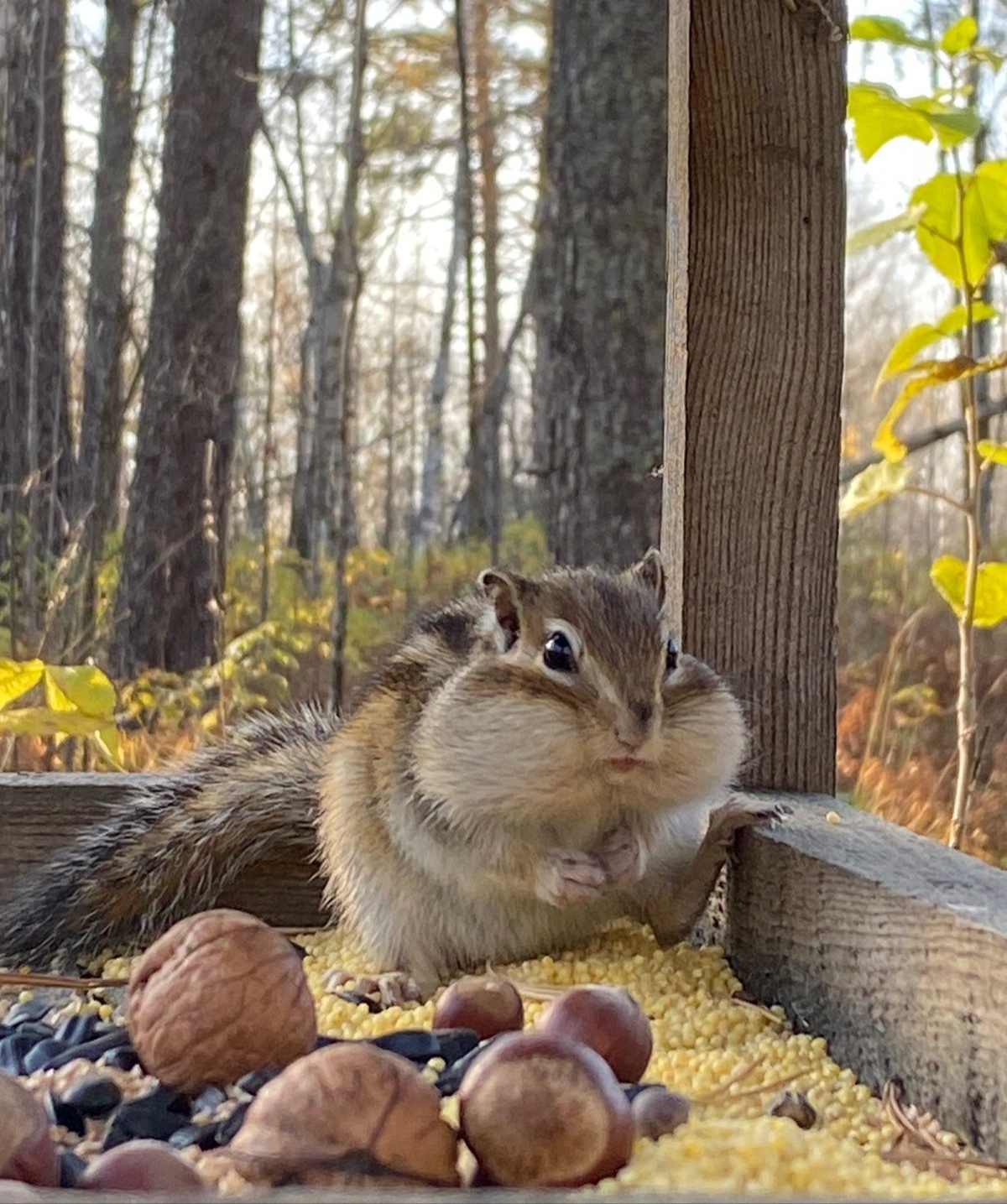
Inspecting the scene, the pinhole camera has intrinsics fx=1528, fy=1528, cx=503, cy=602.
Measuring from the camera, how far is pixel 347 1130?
0.91 metres

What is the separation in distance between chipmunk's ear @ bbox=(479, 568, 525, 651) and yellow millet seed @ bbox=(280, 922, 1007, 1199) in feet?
1.27

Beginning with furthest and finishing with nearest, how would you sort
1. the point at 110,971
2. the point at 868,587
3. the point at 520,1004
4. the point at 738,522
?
1. the point at 868,587
2. the point at 738,522
3. the point at 110,971
4. the point at 520,1004

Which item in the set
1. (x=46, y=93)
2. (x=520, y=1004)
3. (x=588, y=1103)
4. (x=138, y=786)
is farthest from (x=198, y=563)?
(x=588, y=1103)

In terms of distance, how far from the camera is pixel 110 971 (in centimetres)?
185

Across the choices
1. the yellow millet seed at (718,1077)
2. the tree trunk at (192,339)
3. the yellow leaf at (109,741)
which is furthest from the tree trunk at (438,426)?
the yellow millet seed at (718,1077)

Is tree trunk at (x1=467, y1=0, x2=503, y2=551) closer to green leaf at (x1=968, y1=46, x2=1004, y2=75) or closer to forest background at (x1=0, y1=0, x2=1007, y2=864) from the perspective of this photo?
forest background at (x1=0, y1=0, x2=1007, y2=864)

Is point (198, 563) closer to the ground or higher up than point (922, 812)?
higher up

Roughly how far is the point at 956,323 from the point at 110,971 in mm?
1595

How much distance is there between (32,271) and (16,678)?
382 cm

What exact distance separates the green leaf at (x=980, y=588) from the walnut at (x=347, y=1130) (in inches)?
65.1

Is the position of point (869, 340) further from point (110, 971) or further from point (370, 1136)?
point (370, 1136)

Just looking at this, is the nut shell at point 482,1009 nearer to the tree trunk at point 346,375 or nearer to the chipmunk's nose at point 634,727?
the chipmunk's nose at point 634,727

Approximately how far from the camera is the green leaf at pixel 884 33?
2.19 metres

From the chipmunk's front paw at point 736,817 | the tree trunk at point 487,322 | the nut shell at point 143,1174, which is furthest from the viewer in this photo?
the tree trunk at point 487,322
